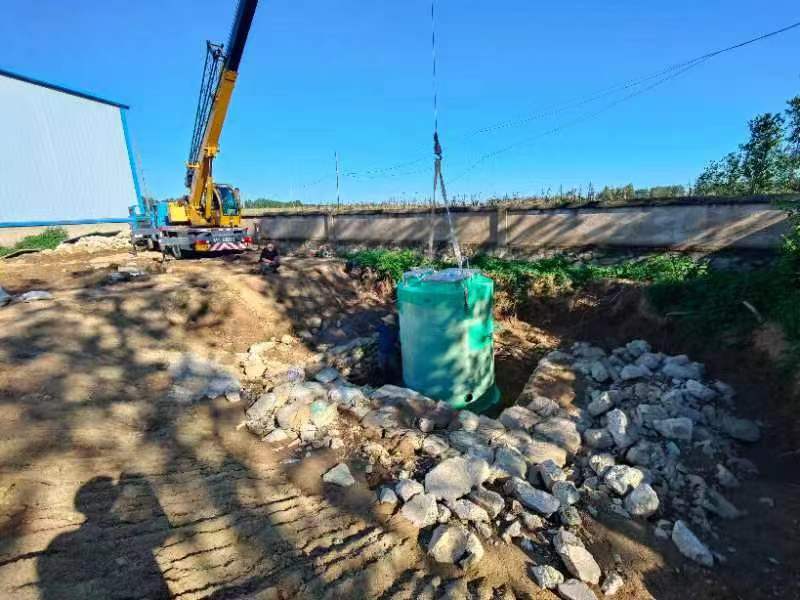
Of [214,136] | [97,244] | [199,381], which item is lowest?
[199,381]

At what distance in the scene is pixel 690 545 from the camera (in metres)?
2.57

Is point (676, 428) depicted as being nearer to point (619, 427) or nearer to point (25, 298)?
point (619, 427)

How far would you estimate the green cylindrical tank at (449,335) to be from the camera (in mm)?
4625

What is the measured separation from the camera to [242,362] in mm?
5074

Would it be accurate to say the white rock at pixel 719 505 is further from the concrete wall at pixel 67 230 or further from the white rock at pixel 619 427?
the concrete wall at pixel 67 230

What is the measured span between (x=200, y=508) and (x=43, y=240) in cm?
1758

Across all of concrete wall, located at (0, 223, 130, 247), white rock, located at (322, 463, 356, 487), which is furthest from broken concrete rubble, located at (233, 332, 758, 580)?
concrete wall, located at (0, 223, 130, 247)

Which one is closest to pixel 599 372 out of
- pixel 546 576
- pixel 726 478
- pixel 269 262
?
pixel 726 478

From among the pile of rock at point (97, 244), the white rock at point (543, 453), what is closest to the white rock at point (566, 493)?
the white rock at point (543, 453)

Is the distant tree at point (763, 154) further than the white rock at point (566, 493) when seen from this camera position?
Yes

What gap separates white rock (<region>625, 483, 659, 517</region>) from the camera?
2865 mm

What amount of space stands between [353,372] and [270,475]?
9.47ft

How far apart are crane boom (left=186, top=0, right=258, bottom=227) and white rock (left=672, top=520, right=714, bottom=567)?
948cm

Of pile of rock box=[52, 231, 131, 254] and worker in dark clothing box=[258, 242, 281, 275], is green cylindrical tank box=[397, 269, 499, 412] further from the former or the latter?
pile of rock box=[52, 231, 131, 254]
